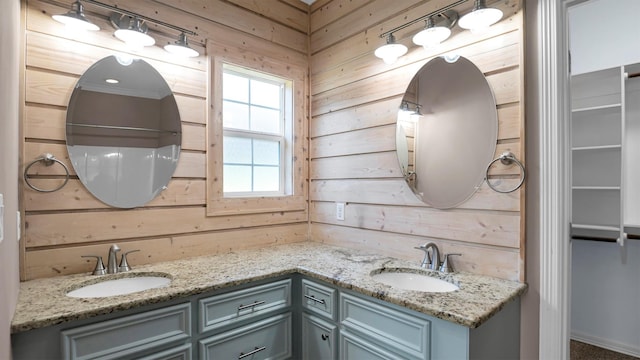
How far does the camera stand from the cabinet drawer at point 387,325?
130 cm

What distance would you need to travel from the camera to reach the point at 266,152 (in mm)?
2486

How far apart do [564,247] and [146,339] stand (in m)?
1.80

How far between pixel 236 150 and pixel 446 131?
4.54ft

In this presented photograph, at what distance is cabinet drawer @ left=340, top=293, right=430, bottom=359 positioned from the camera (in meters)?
1.30

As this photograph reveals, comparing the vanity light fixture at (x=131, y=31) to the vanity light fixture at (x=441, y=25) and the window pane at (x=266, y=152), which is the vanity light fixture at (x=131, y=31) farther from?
the vanity light fixture at (x=441, y=25)

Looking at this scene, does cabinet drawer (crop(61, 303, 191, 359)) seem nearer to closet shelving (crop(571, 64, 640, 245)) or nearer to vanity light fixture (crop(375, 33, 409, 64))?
vanity light fixture (crop(375, 33, 409, 64))

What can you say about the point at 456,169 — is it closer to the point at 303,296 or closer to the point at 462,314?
the point at 462,314

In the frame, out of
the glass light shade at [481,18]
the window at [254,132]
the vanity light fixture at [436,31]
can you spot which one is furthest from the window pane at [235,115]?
the glass light shade at [481,18]

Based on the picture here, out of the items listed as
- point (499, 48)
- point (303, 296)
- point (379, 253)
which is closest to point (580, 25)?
point (499, 48)

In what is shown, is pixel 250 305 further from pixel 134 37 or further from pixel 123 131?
pixel 134 37

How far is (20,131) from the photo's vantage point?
1.49m

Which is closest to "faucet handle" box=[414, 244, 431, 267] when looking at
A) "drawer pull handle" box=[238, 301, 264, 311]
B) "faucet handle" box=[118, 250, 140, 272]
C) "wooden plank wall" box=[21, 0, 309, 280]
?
"drawer pull handle" box=[238, 301, 264, 311]

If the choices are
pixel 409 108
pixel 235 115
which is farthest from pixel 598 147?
pixel 235 115

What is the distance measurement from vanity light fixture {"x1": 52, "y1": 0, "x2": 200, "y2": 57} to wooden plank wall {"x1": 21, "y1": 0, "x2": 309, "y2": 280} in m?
0.05
